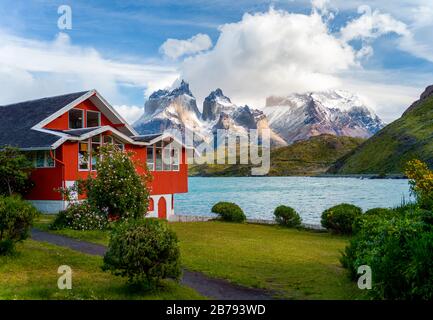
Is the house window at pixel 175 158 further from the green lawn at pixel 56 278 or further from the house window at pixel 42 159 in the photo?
the green lawn at pixel 56 278

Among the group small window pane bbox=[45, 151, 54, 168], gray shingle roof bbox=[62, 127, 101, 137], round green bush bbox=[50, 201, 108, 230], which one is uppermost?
gray shingle roof bbox=[62, 127, 101, 137]

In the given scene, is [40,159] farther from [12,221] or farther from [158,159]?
[12,221]

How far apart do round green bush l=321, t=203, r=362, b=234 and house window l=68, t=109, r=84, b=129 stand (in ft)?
67.2

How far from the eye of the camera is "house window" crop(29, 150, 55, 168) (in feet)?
111

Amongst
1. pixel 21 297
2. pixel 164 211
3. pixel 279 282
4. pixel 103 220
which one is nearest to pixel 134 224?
pixel 21 297

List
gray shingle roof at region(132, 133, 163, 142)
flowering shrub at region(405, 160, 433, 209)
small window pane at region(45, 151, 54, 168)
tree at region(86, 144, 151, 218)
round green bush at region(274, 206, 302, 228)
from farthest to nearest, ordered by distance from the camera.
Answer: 1. round green bush at region(274, 206, 302, 228)
2. gray shingle roof at region(132, 133, 163, 142)
3. small window pane at region(45, 151, 54, 168)
4. tree at region(86, 144, 151, 218)
5. flowering shrub at region(405, 160, 433, 209)

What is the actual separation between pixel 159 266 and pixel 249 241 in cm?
1542

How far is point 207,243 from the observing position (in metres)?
26.1

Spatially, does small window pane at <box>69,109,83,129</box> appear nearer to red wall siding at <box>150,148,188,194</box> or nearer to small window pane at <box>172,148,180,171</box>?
red wall siding at <box>150,148,188,194</box>

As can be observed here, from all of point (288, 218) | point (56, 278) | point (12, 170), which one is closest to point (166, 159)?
point (288, 218)

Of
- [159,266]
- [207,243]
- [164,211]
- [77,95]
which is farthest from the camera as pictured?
[164,211]

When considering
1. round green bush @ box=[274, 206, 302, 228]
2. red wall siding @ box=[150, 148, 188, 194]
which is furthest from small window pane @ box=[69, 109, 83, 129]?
round green bush @ box=[274, 206, 302, 228]

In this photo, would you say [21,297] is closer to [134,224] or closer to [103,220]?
[134,224]

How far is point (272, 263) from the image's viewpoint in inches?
797
